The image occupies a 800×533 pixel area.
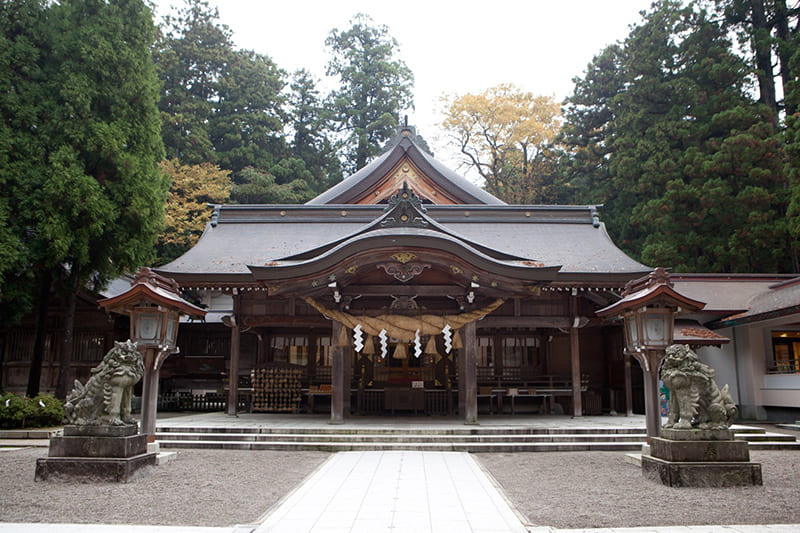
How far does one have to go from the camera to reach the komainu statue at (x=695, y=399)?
6.43 meters

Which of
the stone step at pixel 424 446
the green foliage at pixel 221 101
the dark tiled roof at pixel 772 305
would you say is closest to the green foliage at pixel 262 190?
the green foliage at pixel 221 101

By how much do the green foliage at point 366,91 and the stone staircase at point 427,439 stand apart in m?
27.5

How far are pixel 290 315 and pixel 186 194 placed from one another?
14.4 m

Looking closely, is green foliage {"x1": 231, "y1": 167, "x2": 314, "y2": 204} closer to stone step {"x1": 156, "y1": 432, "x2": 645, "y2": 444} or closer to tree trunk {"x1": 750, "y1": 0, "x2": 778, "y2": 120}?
stone step {"x1": 156, "y1": 432, "x2": 645, "y2": 444}

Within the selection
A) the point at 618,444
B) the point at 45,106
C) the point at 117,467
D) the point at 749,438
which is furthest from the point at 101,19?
the point at 749,438

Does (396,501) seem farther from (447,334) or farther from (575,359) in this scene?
(575,359)

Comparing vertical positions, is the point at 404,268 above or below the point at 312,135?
below

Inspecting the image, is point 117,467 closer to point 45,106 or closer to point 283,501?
point 283,501

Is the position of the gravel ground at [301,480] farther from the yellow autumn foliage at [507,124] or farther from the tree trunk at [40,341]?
the yellow autumn foliage at [507,124]

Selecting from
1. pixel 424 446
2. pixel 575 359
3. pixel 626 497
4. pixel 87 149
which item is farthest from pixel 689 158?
pixel 87 149

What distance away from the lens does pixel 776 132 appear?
21219 mm

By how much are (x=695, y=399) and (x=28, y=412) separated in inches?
469

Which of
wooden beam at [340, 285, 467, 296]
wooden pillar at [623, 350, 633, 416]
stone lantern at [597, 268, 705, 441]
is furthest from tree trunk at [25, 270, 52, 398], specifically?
wooden pillar at [623, 350, 633, 416]

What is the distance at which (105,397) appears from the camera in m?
6.73
